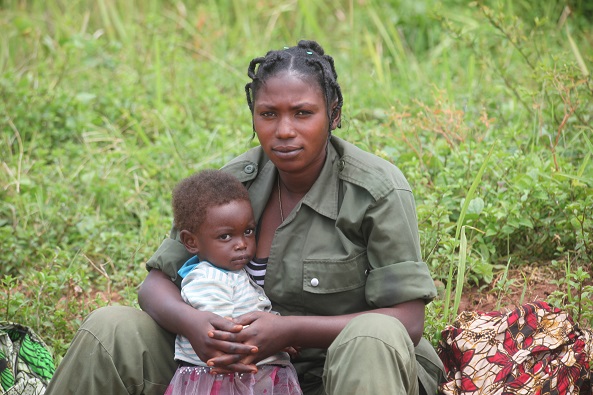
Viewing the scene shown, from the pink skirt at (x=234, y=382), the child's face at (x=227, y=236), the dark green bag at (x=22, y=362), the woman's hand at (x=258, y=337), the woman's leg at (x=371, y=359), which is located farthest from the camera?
the dark green bag at (x=22, y=362)

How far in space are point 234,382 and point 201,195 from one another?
62 centimetres

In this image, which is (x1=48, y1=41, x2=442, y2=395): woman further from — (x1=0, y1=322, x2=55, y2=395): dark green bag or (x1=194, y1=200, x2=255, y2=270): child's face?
(x1=0, y1=322, x2=55, y2=395): dark green bag

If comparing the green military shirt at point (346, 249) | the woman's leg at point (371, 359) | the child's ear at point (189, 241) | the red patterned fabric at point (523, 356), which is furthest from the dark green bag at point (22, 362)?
the red patterned fabric at point (523, 356)

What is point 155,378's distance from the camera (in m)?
2.67

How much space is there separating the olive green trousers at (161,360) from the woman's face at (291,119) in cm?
60

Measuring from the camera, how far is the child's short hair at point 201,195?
2.75 metres

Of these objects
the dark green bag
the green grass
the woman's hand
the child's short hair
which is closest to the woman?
the woman's hand

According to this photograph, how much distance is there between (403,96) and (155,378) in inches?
122

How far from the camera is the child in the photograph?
2.62 meters

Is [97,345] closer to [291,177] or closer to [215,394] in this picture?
[215,394]

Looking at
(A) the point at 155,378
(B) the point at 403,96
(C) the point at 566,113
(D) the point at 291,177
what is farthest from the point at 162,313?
(B) the point at 403,96

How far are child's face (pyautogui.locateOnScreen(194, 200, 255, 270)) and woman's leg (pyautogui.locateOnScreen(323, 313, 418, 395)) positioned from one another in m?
0.52

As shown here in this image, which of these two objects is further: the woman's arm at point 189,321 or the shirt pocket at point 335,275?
the shirt pocket at point 335,275

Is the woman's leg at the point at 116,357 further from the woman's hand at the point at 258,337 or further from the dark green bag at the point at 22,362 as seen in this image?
the dark green bag at the point at 22,362
